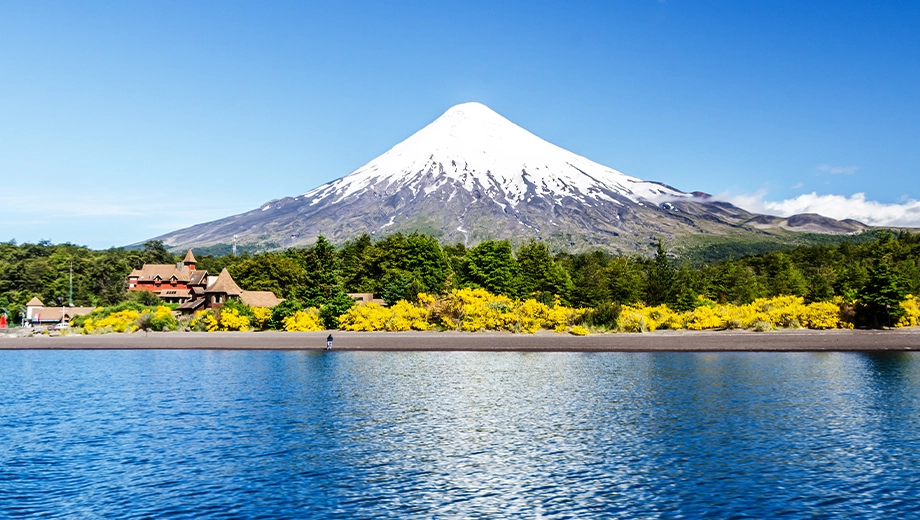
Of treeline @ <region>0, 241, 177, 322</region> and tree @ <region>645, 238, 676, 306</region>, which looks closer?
tree @ <region>645, 238, 676, 306</region>

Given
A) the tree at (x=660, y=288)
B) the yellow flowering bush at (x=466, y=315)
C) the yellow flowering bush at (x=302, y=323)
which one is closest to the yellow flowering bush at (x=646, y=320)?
the yellow flowering bush at (x=466, y=315)

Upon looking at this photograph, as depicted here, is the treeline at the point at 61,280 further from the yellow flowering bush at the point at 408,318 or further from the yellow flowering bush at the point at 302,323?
the yellow flowering bush at the point at 408,318

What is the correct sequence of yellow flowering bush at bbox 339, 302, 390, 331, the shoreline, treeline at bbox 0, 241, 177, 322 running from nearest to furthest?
1. the shoreline
2. yellow flowering bush at bbox 339, 302, 390, 331
3. treeline at bbox 0, 241, 177, 322

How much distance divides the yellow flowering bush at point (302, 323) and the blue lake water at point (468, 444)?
81.8 ft

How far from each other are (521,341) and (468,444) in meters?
31.7

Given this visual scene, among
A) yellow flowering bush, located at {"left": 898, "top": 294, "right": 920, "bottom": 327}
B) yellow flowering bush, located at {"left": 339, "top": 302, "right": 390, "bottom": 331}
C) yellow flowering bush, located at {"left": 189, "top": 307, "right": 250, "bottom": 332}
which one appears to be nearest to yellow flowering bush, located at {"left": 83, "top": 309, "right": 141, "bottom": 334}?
yellow flowering bush, located at {"left": 189, "top": 307, "right": 250, "bottom": 332}

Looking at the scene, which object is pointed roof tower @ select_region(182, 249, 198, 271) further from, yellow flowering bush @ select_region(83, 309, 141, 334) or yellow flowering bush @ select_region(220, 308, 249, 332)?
yellow flowering bush @ select_region(220, 308, 249, 332)

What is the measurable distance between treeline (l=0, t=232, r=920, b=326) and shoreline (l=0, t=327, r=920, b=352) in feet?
17.9

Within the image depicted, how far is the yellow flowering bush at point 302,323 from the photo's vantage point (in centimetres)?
6103

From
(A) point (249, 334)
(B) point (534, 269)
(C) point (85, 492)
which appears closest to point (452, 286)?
(B) point (534, 269)

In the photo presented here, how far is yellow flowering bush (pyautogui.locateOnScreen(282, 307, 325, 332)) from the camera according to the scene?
61.0m

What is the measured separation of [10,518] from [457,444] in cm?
1022

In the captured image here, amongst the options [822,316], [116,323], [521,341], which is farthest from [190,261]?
[822,316]

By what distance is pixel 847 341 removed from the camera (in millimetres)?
47625
